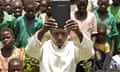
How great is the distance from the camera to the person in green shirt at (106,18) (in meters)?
9.55

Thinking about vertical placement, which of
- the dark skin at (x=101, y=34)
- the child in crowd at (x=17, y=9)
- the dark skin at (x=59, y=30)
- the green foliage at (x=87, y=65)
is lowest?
the green foliage at (x=87, y=65)

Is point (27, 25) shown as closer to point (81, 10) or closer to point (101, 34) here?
point (81, 10)

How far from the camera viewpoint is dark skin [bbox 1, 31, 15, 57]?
27.1 ft

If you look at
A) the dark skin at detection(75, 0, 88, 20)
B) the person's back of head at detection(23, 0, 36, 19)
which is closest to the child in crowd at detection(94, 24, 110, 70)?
the dark skin at detection(75, 0, 88, 20)

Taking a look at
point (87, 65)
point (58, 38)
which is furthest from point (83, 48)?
point (87, 65)

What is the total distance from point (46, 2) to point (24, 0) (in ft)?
2.47

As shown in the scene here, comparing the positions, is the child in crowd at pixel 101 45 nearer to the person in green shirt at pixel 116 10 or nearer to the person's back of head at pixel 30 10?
the person in green shirt at pixel 116 10

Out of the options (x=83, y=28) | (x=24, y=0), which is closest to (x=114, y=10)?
(x=83, y=28)

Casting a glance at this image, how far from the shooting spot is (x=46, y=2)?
9867 millimetres

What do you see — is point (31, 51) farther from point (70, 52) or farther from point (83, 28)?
point (83, 28)

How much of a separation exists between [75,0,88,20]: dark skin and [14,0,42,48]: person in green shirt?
0.61 m

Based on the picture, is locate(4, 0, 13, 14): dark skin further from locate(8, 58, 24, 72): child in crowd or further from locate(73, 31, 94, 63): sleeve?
locate(73, 31, 94, 63): sleeve

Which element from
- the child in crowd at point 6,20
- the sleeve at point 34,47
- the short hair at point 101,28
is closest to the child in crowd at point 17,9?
the child in crowd at point 6,20

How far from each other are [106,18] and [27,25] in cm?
132
